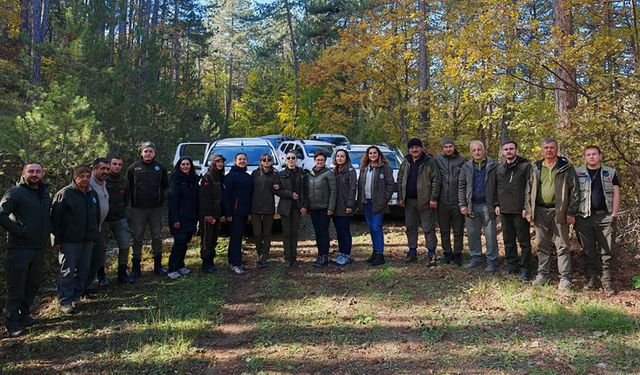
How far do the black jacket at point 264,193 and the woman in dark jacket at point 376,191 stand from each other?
1380mm

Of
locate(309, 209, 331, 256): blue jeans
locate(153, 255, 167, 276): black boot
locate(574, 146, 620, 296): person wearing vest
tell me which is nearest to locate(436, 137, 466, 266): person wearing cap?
locate(574, 146, 620, 296): person wearing vest

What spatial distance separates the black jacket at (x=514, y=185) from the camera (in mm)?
5988

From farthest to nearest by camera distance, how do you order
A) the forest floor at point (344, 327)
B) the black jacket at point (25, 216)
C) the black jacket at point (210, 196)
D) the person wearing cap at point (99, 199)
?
1. the black jacket at point (210, 196)
2. the person wearing cap at point (99, 199)
3. the black jacket at point (25, 216)
4. the forest floor at point (344, 327)

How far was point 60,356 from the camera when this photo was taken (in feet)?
14.3

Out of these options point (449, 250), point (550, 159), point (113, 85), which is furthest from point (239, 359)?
point (113, 85)

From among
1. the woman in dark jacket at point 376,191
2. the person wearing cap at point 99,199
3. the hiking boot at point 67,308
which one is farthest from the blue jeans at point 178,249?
the woman in dark jacket at point 376,191

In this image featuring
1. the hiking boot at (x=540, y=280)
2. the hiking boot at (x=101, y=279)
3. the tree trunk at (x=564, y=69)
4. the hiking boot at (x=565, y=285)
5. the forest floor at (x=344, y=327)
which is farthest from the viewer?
the tree trunk at (x=564, y=69)

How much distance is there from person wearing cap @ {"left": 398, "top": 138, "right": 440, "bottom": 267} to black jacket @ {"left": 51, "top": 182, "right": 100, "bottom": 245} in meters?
4.41

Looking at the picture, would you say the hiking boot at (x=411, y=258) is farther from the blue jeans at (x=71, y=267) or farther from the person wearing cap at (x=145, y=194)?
the blue jeans at (x=71, y=267)

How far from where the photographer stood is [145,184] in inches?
254

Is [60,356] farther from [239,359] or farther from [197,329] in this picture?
[239,359]

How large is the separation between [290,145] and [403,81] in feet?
18.9

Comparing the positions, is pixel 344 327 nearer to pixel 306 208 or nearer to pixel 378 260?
pixel 378 260

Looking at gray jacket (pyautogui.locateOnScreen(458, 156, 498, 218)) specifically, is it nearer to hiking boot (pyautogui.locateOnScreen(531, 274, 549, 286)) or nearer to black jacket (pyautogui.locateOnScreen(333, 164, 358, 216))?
hiking boot (pyautogui.locateOnScreen(531, 274, 549, 286))
